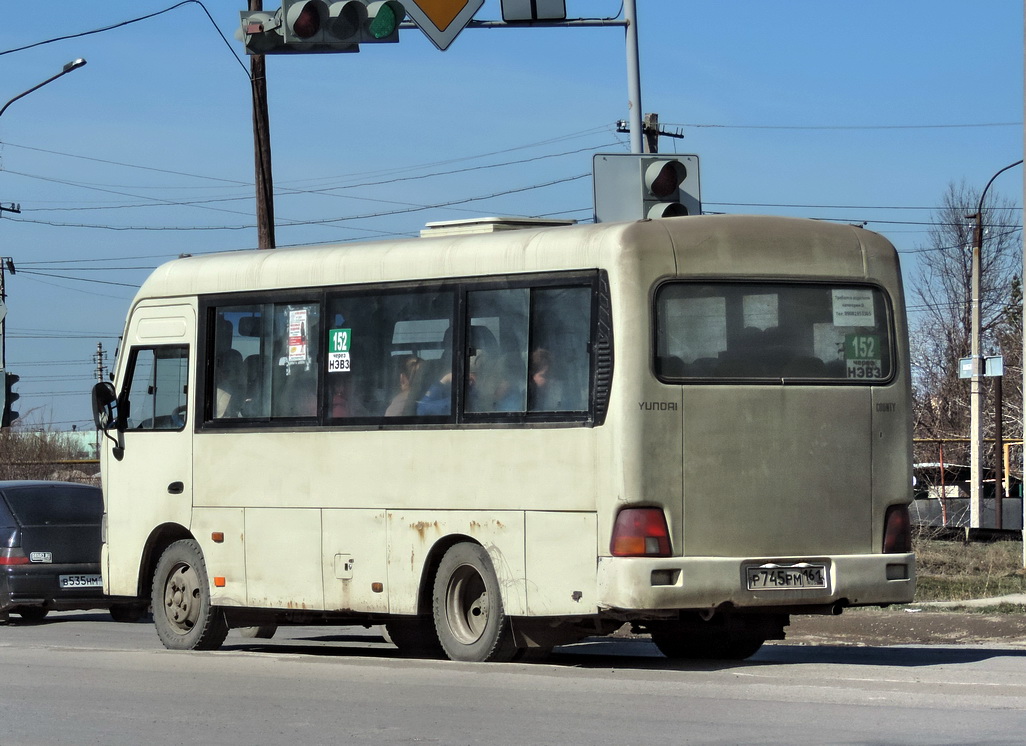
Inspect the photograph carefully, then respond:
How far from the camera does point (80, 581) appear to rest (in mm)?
20062

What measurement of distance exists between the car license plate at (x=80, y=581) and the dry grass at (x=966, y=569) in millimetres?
8990

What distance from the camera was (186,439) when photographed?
49.8 ft

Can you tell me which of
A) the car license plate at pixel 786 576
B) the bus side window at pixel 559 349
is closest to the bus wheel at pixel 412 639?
the bus side window at pixel 559 349

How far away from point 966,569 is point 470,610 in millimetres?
12284

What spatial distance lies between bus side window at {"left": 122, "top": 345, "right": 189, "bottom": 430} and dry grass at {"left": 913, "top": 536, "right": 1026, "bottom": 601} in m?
8.57

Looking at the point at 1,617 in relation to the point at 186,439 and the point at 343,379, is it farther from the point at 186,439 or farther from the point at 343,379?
the point at 343,379

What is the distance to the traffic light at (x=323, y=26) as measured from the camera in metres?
Result: 15.7

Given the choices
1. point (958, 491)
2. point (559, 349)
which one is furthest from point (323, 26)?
point (958, 491)

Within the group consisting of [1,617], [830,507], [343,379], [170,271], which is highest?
[170,271]

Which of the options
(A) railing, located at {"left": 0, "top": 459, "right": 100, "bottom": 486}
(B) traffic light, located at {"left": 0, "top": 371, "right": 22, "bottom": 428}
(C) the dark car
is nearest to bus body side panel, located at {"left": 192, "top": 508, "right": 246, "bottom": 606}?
(C) the dark car

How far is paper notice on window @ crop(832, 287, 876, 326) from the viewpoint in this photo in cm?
1262

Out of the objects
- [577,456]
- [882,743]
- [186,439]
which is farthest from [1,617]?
[882,743]

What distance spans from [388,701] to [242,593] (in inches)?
172

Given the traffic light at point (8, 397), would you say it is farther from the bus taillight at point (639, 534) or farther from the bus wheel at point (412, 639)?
the bus taillight at point (639, 534)
